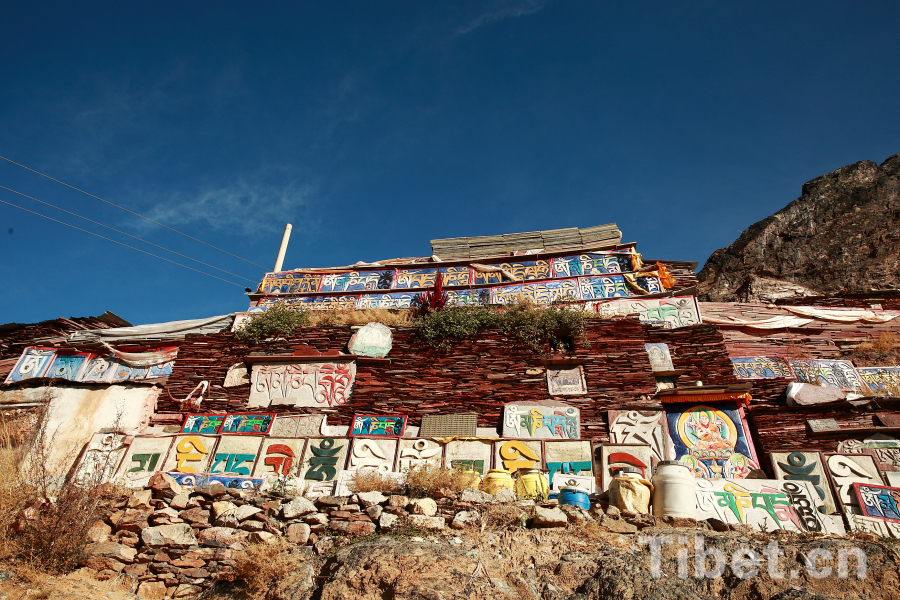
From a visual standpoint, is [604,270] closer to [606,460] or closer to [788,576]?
[606,460]

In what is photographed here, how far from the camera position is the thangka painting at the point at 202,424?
961 cm

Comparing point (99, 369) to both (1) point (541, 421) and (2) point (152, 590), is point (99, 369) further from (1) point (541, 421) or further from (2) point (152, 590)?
(1) point (541, 421)

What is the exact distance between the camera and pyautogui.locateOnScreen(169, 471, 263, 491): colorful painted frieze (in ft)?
24.6

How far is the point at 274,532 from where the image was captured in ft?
19.2

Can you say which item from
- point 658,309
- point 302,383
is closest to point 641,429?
point 658,309

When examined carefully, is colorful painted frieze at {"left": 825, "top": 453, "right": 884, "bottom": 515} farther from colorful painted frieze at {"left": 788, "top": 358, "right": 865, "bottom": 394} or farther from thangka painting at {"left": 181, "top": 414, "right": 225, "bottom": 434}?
thangka painting at {"left": 181, "top": 414, "right": 225, "bottom": 434}

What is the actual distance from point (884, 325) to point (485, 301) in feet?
30.6

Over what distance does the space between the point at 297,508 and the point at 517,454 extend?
355 cm

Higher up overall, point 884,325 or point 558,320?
point 884,325

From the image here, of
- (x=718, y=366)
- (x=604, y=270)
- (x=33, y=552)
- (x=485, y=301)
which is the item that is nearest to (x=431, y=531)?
(x=33, y=552)

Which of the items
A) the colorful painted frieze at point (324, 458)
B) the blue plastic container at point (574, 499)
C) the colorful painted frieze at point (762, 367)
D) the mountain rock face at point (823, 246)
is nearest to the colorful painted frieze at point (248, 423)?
the colorful painted frieze at point (324, 458)

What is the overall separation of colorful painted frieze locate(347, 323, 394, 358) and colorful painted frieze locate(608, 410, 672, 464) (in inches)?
173

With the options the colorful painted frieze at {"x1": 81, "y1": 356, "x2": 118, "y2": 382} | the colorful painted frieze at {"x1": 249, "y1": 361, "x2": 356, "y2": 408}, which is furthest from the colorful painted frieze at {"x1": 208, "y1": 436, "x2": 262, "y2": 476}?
the colorful painted frieze at {"x1": 81, "y1": 356, "x2": 118, "y2": 382}

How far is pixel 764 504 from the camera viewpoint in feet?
23.0
